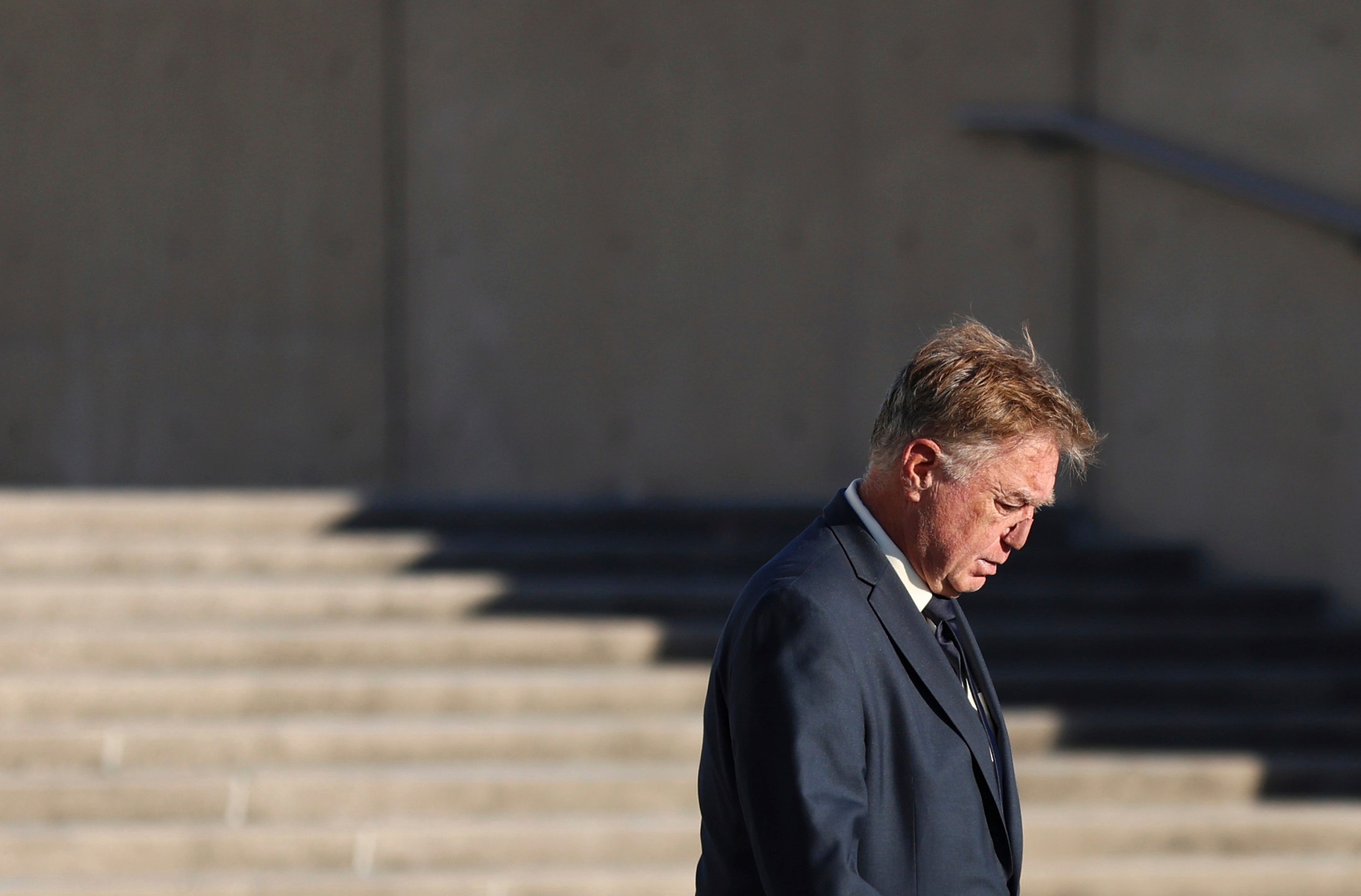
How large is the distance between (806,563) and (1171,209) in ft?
17.2

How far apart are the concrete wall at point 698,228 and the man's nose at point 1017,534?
17.4 ft

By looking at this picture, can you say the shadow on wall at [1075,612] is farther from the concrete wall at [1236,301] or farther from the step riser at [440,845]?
the step riser at [440,845]

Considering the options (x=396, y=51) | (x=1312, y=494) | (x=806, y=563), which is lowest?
(x=1312, y=494)

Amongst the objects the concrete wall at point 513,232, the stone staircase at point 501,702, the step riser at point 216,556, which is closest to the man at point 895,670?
the stone staircase at point 501,702

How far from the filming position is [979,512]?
211cm

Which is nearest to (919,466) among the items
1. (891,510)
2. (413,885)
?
(891,510)

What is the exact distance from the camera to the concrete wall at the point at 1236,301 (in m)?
6.31

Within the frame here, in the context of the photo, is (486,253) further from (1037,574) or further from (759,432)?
(1037,574)

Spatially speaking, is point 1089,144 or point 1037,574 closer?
point 1037,574

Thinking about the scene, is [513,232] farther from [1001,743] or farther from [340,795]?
[1001,743]

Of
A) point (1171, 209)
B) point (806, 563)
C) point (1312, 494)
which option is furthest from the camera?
point (1171, 209)

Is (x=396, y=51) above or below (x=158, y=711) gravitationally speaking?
above

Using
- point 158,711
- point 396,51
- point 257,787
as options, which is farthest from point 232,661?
point 396,51

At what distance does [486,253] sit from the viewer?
7.71m
